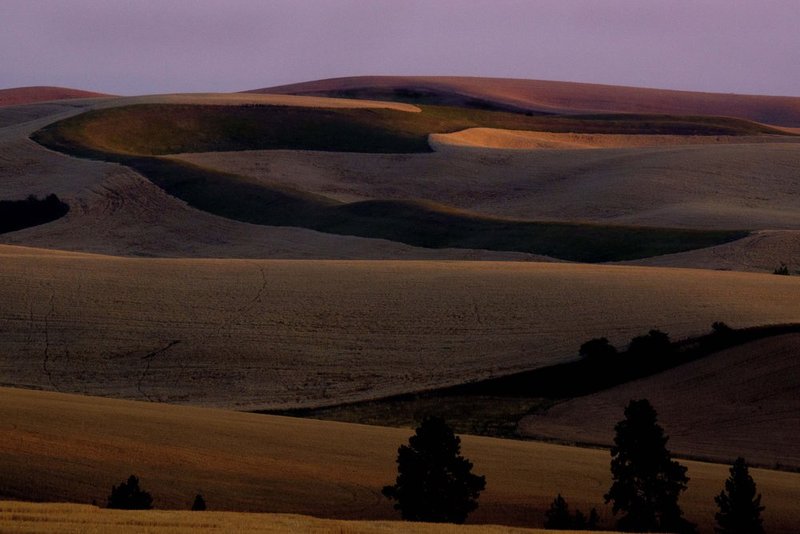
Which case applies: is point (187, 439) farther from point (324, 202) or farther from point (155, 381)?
point (324, 202)

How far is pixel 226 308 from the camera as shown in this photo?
30234 millimetres

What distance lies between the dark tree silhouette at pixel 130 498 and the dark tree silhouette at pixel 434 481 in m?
2.88

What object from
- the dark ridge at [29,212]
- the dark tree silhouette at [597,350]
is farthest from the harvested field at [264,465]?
the dark ridge at [29,212]

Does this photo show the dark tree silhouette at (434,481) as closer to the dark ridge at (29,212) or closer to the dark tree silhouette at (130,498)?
the dark tree silhouette at (130,498)

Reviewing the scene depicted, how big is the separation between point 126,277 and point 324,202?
23101 mm

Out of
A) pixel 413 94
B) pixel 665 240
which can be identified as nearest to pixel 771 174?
pixel 665 240

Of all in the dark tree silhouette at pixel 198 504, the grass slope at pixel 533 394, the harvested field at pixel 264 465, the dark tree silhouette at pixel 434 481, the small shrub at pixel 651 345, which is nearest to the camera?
the dark tree silhouette at pixel 198 504

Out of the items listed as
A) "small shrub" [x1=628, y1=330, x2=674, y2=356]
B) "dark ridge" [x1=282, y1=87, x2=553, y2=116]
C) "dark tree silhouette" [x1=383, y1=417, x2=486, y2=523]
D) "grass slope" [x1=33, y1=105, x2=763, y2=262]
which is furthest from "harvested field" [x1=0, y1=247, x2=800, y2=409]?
"dark ridge" [x1=282, y1=87, x2=553, y2=116]

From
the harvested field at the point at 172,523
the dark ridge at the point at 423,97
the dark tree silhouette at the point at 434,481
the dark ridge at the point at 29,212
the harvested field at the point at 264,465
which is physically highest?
the dark ridge at the point at 423,97

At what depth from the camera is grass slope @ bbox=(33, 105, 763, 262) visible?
45.9 metres

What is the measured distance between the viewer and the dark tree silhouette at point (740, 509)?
47.1 ft

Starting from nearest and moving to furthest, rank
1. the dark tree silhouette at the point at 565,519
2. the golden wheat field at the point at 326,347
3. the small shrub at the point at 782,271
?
the dark tree silhouette at the point at 565,519
the golden wheat field at the point at 326,347
the small shrub at the point at 782,271

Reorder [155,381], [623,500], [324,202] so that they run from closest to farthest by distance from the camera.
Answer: [623,500] → [155,381] → [324,202]

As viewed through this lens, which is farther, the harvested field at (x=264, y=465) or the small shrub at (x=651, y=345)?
the small shrub at (x=651, y=345)
